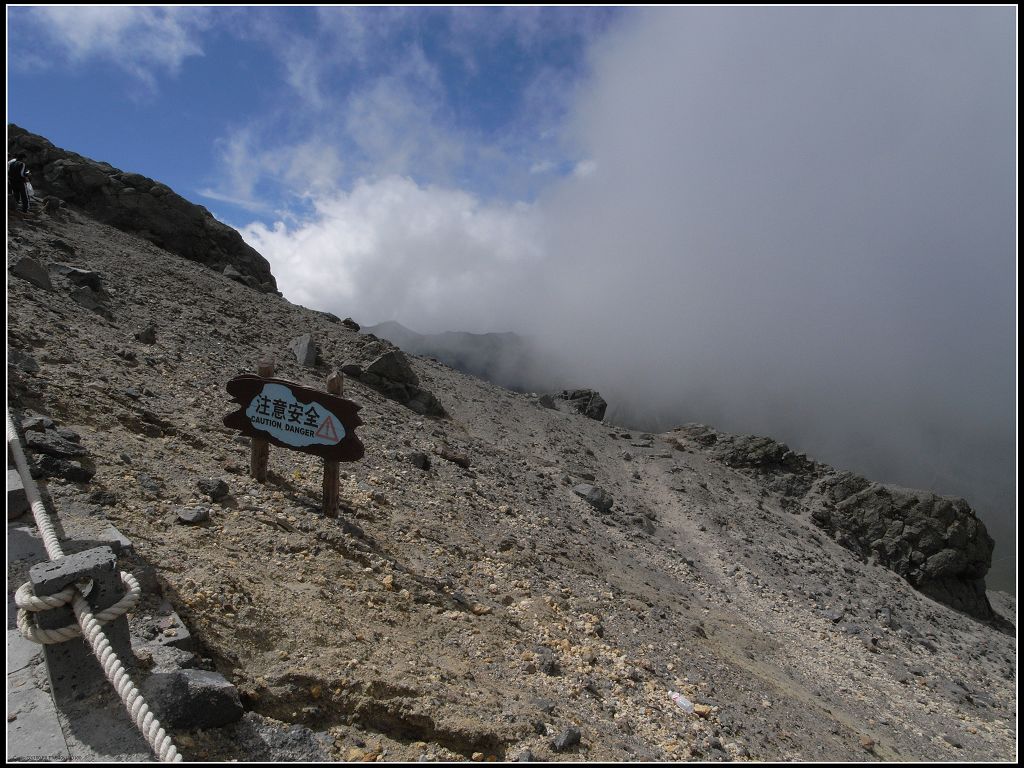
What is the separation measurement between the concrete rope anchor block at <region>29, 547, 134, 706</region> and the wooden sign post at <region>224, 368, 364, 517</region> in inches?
166

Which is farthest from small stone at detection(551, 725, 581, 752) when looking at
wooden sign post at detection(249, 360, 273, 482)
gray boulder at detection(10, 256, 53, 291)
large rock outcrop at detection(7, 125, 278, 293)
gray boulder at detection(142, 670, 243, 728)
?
large rock outcrop at detection(7, 125, 278, 293)

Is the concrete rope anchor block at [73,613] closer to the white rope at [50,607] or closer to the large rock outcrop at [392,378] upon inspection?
the white rope at [50,607]

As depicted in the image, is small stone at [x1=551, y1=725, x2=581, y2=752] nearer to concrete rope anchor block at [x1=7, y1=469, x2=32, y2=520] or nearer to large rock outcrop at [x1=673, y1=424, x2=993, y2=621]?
concrete rope anchor block at [x1=7, y1=469, x2=32, y2=520]

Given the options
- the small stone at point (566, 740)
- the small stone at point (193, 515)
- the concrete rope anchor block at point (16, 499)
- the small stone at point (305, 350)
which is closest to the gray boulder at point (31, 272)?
the small stone at point (305, 350)

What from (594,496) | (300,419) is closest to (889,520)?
(594,496)

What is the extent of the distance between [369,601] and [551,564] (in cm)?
497

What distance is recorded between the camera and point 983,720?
44.6ft

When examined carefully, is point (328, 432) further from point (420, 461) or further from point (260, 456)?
point (420, 461)

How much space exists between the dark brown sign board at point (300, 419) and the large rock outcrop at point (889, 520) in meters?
27.0

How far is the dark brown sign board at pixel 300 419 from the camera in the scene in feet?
A: 25.6

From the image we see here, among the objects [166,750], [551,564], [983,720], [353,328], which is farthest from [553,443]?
[166,750]

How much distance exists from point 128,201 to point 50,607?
29.2 meters

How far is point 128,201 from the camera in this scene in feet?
85.5

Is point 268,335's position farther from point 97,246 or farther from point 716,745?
point 716,745
